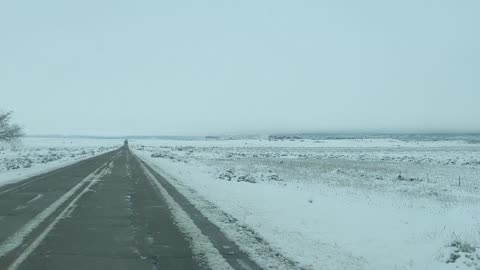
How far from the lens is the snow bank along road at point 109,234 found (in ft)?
24.6

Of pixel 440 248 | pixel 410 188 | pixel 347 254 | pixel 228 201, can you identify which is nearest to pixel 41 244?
pixel 347 254

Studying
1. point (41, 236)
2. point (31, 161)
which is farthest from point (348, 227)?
point (31, 161)

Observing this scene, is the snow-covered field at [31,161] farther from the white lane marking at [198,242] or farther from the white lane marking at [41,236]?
the white lane marking at [198,242]

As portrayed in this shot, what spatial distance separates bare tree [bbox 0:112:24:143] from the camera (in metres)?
53.7

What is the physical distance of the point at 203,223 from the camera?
11328 mm

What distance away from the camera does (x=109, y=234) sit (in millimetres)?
9930

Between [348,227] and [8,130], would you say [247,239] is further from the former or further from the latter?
[8,130]

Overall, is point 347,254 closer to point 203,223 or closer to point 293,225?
point 293,225

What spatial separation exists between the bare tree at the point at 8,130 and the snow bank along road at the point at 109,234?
4070 cm

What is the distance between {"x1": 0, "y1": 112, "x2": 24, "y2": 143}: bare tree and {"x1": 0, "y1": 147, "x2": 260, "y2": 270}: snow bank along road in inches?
1603

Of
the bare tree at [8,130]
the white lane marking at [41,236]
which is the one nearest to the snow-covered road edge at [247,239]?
the white lane marking at [41,236]

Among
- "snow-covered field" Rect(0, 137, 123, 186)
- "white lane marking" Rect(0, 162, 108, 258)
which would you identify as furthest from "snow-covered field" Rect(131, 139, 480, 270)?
"snow-covered field" Rect(0, 137, 123, 186)

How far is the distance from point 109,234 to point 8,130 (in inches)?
1991

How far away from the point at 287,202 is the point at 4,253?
958cm
